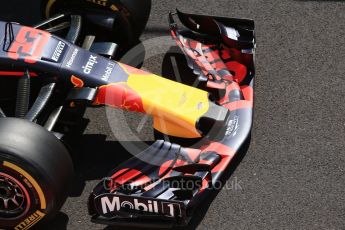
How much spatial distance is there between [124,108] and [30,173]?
A: 88cm

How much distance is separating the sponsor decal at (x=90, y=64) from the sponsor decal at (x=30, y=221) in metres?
0.97

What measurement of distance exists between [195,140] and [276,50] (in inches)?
53.8

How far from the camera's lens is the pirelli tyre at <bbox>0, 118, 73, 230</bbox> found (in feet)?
11.6

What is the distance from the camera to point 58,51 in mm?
4211

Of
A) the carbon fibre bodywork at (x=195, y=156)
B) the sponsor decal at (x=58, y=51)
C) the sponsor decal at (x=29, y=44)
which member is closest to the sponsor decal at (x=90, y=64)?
the sponsor decal at (x=58, y=51)

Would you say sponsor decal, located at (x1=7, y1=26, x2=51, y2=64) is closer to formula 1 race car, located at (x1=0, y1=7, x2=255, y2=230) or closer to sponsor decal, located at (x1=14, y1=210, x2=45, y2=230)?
A: formula 1 race car, located at (x1=0, y1=7, x2=255, y2=230)

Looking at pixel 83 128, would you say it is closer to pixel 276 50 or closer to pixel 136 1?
pixel 136 1

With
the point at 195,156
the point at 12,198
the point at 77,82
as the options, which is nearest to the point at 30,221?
the point at 12,198

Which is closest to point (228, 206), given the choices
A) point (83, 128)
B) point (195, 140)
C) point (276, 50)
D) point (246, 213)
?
point (246, 213)

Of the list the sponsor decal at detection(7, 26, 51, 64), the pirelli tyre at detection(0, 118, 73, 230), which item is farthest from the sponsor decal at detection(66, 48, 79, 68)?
the pirelli tyre at detection(0, 118, 73, 230)

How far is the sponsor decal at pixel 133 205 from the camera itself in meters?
3.68

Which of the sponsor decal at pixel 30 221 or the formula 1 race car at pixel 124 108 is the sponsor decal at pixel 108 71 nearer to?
the formula 1 race car at pixel 124 108

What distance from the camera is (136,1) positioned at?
4691 millimetres

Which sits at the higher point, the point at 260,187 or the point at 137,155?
the point at 137,155
